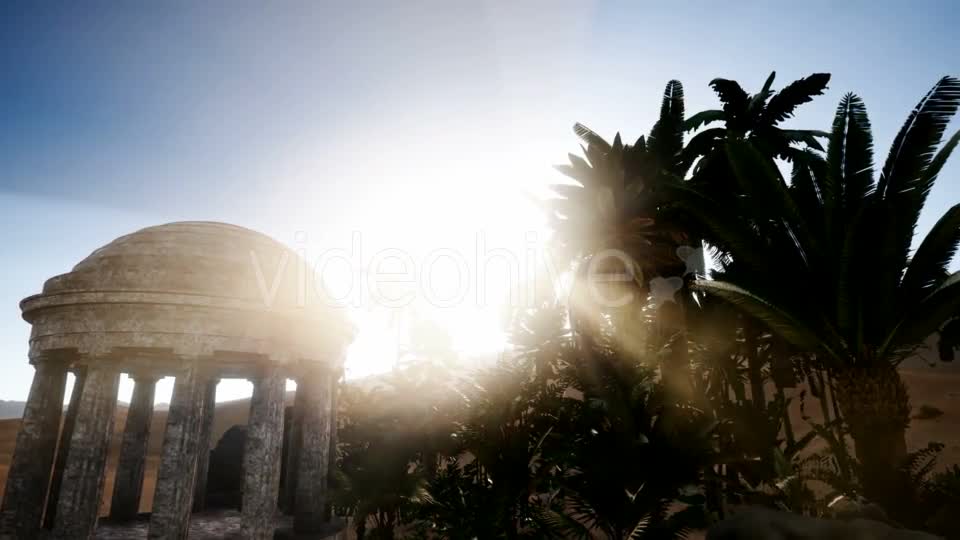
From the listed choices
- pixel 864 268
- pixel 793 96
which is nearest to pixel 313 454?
pixel 864 268

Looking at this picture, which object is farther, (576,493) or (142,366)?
(142,366)

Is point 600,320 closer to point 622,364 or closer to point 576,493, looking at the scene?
point 622,364

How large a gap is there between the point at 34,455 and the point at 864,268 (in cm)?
2397

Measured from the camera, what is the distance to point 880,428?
9.69 m

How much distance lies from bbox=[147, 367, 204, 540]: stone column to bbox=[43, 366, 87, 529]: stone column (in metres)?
4.95

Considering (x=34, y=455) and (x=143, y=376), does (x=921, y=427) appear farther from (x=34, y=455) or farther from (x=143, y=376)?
(x=34, y=455)

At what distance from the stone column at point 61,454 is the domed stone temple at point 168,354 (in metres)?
0.05

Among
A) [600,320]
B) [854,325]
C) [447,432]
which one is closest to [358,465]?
[447,432]

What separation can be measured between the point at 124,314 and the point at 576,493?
561 inches

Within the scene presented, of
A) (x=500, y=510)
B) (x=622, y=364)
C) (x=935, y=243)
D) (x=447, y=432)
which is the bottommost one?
(x=500, y=510)

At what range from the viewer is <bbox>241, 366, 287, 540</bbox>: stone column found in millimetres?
14656

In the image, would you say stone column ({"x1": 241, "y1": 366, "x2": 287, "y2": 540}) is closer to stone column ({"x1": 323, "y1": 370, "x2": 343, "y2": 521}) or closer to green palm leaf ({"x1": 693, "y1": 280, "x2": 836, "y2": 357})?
stone column ({"x1": 323, "y1": 370, "x2": 343, "y2": 521})

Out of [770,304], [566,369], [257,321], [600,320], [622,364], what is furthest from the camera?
[257,321]

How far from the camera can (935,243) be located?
9.95 m
